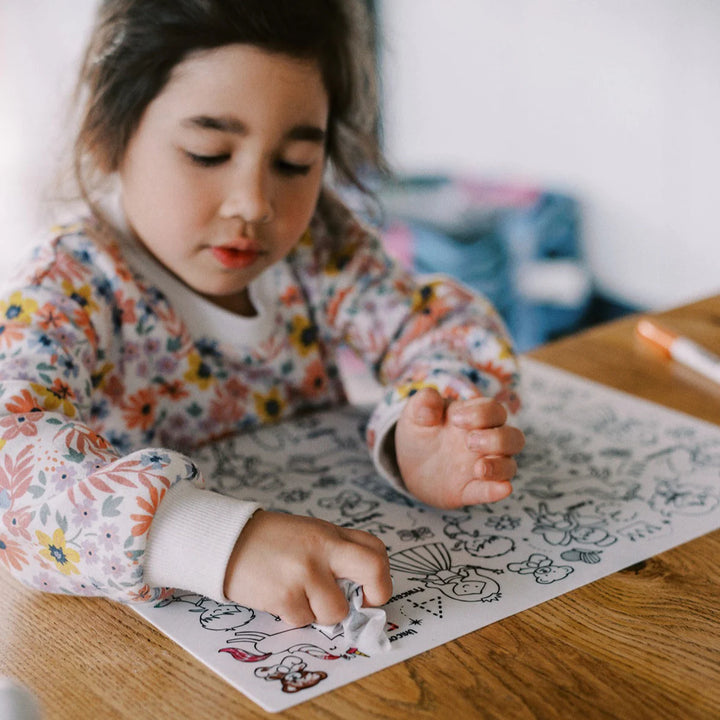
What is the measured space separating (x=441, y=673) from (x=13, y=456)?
25 cm

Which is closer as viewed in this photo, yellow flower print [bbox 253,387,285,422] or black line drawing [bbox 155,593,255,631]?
black line drawing [bbox 155,593,255,631]

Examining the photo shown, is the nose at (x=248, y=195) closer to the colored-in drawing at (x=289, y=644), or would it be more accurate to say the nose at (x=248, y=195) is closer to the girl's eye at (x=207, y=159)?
the girl's eye at (x=207, y=159)

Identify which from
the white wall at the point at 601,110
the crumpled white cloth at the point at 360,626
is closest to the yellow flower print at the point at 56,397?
the crumpled white cloth at the point at 360,626

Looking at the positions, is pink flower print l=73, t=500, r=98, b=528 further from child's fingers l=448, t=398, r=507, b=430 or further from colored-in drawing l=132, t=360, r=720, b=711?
child's fingers l=448, t=398, r=507, b=430

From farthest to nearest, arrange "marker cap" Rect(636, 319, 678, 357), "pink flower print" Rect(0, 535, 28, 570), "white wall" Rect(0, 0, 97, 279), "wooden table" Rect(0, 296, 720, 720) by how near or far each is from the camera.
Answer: "white wall" Rect(0, 0, 97, 279), "marker cap" Rect(636, 319, 678, 357), "pink flower print" Rect(0, 535, 28, 570), "wooden table" Rect(0, 296, 720, 720)

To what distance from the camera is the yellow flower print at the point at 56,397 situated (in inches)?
21.5

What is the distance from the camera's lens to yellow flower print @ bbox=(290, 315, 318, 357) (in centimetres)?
83

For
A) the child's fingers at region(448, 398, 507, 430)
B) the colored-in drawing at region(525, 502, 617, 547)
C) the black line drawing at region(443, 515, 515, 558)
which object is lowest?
the black line drawing at region(443, 515, 515, 558)

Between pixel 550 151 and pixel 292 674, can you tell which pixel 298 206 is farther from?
pixel 550 151

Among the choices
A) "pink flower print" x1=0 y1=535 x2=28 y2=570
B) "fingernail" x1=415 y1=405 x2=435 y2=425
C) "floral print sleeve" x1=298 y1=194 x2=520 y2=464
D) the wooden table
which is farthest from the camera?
"floral print sleeve" x1=298 y1=194 x2=520 y2=464

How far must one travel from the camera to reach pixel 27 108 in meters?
2.18

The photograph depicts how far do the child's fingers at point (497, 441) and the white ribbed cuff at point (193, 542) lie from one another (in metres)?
0.16

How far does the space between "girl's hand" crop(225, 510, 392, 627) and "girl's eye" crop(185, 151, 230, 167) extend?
0.90 ft

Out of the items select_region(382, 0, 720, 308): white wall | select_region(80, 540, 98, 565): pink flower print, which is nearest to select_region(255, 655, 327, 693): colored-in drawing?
select_region(80, 540, 98, 565): pink flower print
